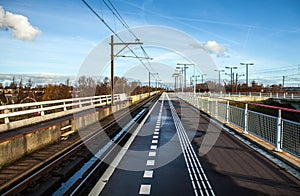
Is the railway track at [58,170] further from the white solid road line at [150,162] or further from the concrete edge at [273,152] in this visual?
the concrete edge at [273,152]

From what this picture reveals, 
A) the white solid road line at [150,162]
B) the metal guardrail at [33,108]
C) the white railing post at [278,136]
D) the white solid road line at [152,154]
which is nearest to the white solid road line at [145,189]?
the white solid road line at [150,162]

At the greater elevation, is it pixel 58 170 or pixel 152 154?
pixel 152 154

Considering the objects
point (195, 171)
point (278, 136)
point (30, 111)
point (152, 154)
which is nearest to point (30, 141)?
point (152, 154)

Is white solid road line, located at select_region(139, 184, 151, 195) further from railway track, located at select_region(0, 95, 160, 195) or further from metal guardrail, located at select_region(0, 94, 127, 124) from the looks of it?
metal guardrail, located at select_region(0, 94, 127, 124)

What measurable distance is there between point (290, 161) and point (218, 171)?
1.98 m

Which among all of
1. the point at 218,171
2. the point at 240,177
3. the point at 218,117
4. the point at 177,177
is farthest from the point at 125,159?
the point at 218,117

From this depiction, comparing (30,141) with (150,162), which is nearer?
(150,162)

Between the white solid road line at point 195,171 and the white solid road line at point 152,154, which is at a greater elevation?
the white solid road line at point 195,171

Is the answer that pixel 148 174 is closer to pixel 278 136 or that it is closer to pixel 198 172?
pixel 198 172

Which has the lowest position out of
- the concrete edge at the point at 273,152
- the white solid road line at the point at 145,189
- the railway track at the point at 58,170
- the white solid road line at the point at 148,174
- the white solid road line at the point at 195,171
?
the railway track at the point at 58,170

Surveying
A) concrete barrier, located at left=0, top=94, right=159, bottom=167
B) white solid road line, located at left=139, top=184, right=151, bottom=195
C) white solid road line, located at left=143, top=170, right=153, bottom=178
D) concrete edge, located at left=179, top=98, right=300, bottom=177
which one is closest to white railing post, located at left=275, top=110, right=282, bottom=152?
concrete edge, located at left=179, top=98, right=300, bottom=177

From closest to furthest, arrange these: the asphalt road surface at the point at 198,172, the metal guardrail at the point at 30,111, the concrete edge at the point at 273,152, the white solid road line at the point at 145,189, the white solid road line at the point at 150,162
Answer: the white solid road line at the point at 145,189, the asphalt road surface at the point at 198,172, the concrete edge at the point at 273,152, the white solid road line at the point at 150,162, the metal guardrail at the point at 30,111

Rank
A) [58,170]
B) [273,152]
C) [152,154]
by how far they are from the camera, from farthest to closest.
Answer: [152,154] → [273,152] → [58,170]

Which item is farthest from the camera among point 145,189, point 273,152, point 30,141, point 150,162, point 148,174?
point 30,141
